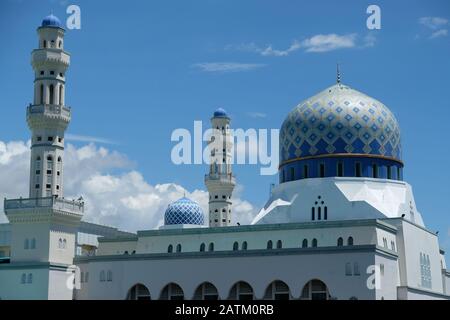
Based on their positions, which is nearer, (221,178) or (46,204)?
(46,204)

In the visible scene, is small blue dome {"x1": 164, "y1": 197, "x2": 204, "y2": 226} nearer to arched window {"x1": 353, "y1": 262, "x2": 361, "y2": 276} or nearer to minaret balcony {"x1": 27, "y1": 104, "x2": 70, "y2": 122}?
minaret balcony {"x1": 27, "y1": 104, "x2": 70, "y2": 122}

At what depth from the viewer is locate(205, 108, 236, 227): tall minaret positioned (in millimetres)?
51125

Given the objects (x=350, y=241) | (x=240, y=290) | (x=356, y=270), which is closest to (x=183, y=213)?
(x=240, y=290)

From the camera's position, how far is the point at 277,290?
114ft

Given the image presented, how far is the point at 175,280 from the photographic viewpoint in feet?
120

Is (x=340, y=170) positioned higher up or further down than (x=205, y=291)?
higher up

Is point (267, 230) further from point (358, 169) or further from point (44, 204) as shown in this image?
point (44, 204)

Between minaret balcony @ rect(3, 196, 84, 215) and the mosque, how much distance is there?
7 centimetres

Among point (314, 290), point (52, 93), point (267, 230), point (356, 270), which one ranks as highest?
point (52, 93)

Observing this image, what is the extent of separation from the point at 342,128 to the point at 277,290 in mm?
9332

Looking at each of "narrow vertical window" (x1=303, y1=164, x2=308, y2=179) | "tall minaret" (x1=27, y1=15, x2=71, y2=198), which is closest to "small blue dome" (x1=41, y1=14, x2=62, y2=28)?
"tall minaret" (x1=27, y1=15, x2=71, y2=198)

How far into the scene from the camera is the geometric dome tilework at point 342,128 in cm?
3984

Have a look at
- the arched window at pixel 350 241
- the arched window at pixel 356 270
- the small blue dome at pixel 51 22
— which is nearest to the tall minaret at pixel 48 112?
the small blue dome at pixel 51 22
